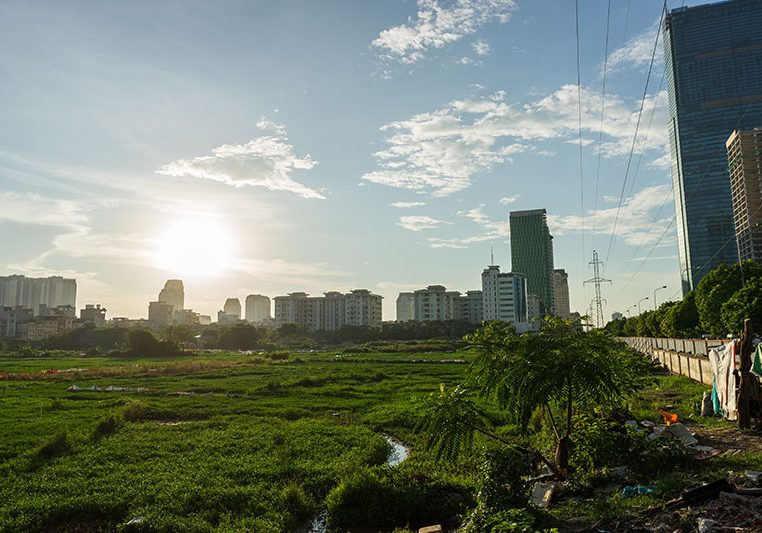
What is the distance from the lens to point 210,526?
11.5m

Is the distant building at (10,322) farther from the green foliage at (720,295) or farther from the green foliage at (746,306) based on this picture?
the green foliage at (746,306)

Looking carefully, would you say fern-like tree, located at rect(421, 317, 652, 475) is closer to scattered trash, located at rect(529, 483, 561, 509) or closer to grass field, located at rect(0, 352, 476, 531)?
scattered trash, located at rect(529, 483, 561, 509)

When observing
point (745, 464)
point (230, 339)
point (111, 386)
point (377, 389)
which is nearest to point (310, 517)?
point (745, 464)

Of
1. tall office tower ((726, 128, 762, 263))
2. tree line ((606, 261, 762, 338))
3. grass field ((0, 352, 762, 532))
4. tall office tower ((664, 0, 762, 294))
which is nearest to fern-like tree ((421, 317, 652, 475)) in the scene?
grass field ((0, 352, 762, 532))

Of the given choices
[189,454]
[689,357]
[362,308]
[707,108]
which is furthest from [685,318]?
[362,308]

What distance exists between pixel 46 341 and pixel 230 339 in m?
40.1

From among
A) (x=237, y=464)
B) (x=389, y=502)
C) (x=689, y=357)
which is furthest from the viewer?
(x=689, y=357)

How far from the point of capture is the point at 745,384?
45.3 ft

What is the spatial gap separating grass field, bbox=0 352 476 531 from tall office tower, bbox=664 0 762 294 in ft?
345

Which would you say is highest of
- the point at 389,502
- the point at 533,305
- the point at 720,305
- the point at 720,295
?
the point at 533,305

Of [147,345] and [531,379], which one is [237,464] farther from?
[147,345]

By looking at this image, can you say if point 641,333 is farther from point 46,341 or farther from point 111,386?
point 46,341

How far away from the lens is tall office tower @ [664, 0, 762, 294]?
11319cm

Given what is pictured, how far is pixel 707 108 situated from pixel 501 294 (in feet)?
246
